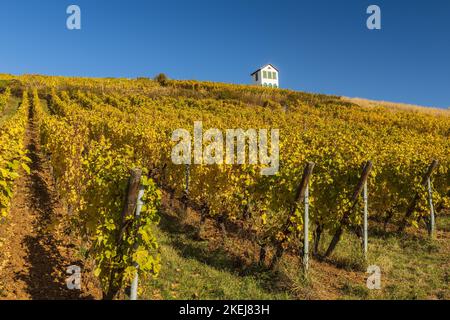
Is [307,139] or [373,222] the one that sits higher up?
[307,139]

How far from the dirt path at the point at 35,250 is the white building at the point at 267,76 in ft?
204

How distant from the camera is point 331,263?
8742 mm

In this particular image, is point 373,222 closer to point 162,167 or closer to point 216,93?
point 162,167

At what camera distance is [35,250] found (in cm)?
802

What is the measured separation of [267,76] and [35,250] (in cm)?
6720

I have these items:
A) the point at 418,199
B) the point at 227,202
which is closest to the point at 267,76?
the point at 418,199

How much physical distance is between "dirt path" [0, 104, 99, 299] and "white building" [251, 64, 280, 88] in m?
62.3

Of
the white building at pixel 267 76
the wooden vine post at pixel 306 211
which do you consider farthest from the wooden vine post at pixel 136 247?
the white building at pixel 267 76

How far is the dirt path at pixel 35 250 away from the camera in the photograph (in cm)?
663

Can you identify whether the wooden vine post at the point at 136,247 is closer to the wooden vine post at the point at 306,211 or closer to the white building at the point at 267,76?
the wooden vine post at the point at 306,211

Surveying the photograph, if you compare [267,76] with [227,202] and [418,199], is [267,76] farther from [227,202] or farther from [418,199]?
[227,202]

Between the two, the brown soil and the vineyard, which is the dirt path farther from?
the brown soil
